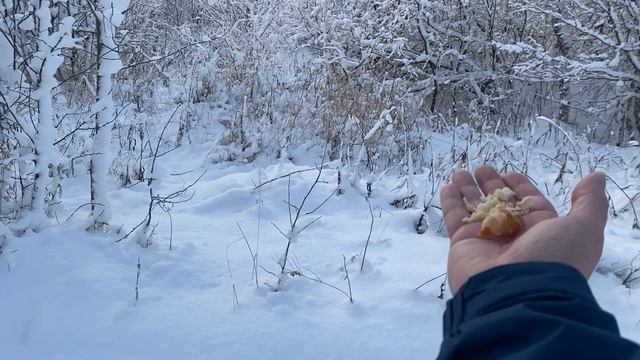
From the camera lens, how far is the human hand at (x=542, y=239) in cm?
137

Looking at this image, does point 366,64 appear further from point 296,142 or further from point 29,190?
point 29,190

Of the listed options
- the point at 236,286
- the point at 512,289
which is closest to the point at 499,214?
the point at 512,289

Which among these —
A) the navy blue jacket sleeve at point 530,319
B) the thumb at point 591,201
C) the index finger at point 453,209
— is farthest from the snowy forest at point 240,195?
the navy blue jacket sleeve at point 530,319

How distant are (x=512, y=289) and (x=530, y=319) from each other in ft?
0.45

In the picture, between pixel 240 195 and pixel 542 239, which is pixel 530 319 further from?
pixel 240 195

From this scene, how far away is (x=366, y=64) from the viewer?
271 inches

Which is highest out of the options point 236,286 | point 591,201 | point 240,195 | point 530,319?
point 591,201

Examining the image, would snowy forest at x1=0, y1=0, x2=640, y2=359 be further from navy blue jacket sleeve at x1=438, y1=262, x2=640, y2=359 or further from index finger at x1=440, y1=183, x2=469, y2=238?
navy blue jacket sleeve at x1=438, y1=262, x2=640, y2=359

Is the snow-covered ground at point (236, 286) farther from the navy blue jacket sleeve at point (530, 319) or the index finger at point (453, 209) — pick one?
the navy blue jacket sleeve at point (530, 319)

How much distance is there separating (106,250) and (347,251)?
3.53 feet

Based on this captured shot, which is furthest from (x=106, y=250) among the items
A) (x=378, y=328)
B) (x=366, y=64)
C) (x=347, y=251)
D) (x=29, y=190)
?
(x=366, y=64)

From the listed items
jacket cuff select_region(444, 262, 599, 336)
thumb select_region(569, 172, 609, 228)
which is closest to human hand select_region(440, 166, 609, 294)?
thumb select_region(569, 172, 609, 228)

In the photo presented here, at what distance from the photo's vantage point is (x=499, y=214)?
5.28 feet

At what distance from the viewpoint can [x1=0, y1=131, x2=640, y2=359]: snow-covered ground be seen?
211cm
